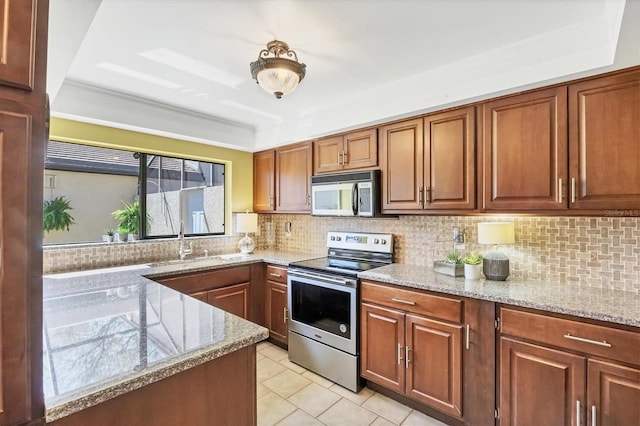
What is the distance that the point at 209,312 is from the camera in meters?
1.52

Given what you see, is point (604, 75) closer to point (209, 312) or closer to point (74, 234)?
point (209, 312)

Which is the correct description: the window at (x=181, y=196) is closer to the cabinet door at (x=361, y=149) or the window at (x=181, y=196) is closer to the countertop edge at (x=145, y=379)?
the cabinet door at (x=361, y=149)

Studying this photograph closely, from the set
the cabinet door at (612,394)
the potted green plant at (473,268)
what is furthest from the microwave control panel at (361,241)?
the cabinet door at (612,394)

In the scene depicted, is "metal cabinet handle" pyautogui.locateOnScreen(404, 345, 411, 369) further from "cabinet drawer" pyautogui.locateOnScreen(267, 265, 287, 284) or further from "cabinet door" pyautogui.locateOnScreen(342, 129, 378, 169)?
"cabinet door" pyautogui.locateOnScreen(342, 129, 378, 169)

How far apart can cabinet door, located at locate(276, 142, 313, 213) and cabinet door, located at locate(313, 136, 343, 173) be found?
0.07 meters

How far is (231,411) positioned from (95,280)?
172cm

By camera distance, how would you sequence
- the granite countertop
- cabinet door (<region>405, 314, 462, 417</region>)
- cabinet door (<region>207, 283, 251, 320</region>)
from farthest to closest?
cabinet door (<region>207, 283, 251, 320</region>) → cabinet door (<region>405, 314, 462, 417</region>) → the granite countertop

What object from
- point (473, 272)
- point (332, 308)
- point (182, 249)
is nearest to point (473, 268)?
point (473, 272)

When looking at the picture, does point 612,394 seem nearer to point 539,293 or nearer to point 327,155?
point 539,293

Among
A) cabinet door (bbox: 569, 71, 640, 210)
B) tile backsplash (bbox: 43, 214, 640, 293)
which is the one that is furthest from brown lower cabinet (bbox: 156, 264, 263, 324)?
cabinet door (bbox: 569, 71, 640, 210)

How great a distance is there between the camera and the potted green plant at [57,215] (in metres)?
2.63

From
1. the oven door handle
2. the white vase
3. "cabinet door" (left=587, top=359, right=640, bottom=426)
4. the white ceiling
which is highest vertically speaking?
the white ceiling

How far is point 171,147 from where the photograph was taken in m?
3.32

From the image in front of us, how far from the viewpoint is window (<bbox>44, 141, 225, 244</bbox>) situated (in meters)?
2.78
